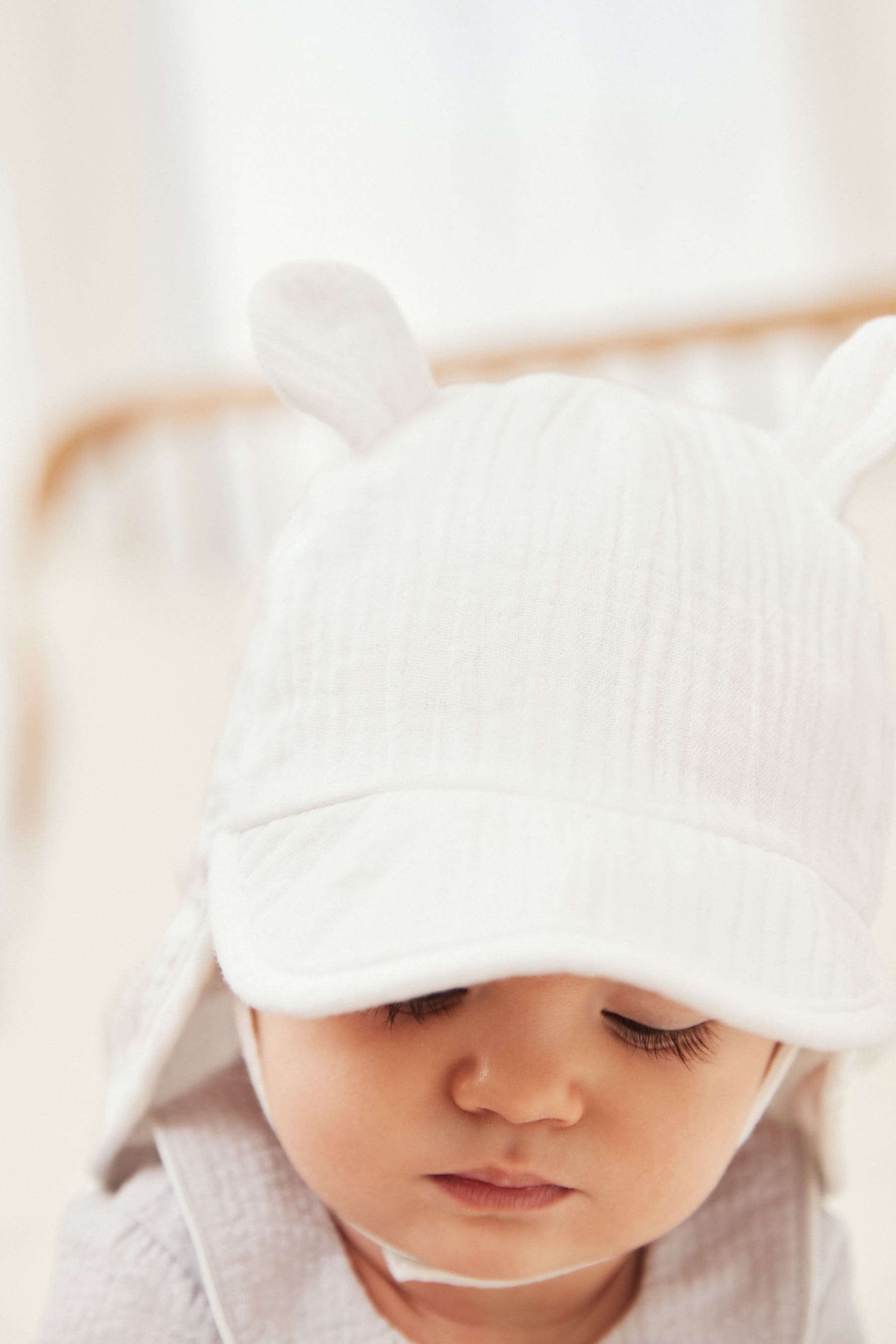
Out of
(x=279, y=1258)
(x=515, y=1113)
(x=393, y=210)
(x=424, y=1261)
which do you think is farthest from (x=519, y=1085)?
(x=393, y=210)

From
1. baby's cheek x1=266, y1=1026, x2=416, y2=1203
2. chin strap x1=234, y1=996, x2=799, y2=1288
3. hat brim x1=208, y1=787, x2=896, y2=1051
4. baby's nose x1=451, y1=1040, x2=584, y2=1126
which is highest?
hat brim x1=208, y1=787, x2=896, y2=1051

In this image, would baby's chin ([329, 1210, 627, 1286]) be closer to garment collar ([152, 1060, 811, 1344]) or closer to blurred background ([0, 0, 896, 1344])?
garment collar ([152, 1060, 811, 1344])

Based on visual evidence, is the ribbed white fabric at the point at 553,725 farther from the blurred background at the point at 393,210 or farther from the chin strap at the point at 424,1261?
the blurred background at the point at 393,210

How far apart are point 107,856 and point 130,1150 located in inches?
23.2

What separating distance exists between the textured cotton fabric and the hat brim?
20 cm

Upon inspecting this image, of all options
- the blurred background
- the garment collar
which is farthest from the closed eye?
the blurred background

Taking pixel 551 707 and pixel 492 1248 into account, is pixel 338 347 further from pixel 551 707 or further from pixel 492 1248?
→ pixel 492 1248

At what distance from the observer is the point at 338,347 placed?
0.58m

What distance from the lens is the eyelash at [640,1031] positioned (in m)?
0.49

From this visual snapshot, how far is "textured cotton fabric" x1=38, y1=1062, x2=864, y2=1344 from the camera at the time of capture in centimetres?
61

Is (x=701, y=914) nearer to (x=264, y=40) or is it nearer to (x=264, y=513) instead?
(x=264, y=513)

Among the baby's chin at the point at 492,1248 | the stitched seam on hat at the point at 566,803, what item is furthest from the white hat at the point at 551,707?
the baby's chin at the point at 492,1248

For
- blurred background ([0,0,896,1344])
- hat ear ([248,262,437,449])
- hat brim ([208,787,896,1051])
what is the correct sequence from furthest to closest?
blurred background ([0,0,896,1344])
hat ear ([248,262,437,449])
hat brim ([208,787,896,1051])

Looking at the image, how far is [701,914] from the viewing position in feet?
1.53
